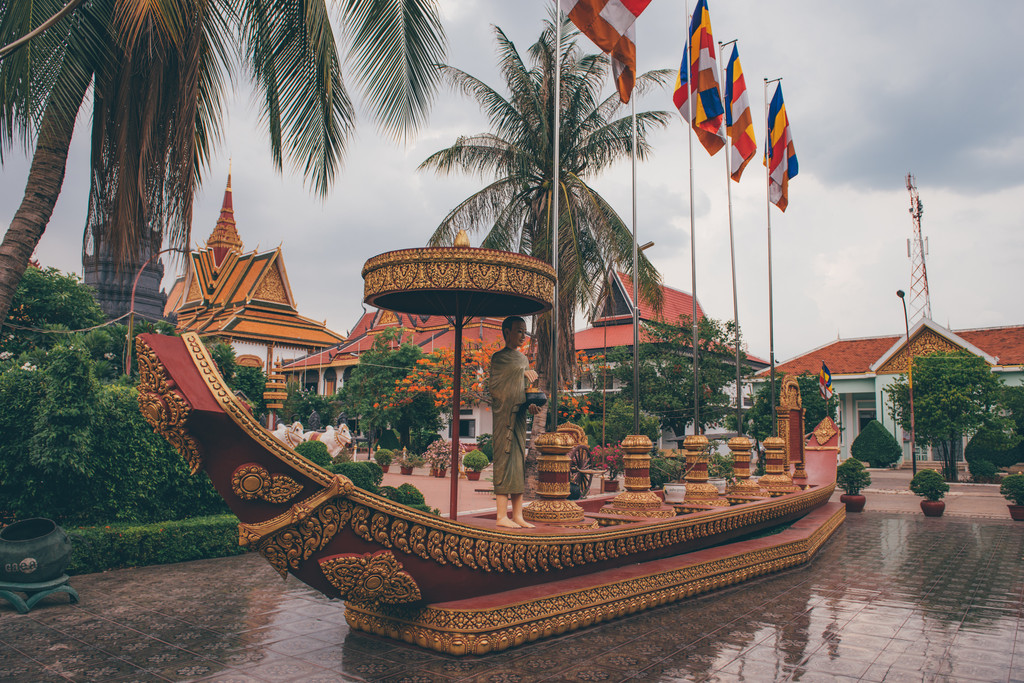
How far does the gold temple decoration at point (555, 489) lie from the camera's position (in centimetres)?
557

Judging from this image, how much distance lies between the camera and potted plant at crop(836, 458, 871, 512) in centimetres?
1420

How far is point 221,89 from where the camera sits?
6.77 metres

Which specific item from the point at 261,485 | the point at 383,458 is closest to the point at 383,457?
the point at 383,458

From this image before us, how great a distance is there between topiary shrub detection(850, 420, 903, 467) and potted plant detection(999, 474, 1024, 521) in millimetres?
14312

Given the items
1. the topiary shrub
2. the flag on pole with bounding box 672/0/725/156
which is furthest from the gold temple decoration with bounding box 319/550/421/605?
the topiary shrub

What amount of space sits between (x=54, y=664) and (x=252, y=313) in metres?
29.0

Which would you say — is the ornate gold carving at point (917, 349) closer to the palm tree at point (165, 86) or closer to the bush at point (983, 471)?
the bush at point (983, 471)

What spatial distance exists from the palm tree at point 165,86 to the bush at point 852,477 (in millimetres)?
12867

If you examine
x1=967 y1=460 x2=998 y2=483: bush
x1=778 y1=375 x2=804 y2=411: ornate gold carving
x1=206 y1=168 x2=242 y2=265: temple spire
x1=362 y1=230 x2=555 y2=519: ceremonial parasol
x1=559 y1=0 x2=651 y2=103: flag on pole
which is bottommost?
x1=967 y1=460 x2=998 y2=483: bush

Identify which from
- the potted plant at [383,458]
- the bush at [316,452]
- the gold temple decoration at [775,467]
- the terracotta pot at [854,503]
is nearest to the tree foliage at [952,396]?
→ the terracotta pot at [854,503]

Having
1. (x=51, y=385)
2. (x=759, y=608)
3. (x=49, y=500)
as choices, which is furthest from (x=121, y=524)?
(x=759, y=608)

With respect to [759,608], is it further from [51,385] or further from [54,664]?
[51,385]

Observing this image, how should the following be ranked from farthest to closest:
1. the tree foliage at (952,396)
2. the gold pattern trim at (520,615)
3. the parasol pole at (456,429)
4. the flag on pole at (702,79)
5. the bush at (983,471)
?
the bush at (983,471) → the tree foliage at (952,396) → the flag on pole at (702,79) → the parasol pole at (456,429) → the gold pattern trim at (520,615)

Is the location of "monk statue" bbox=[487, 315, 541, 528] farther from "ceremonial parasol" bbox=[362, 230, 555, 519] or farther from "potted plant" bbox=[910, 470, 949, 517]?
"potted plant" bbox=[910, 470, 949, 517]
